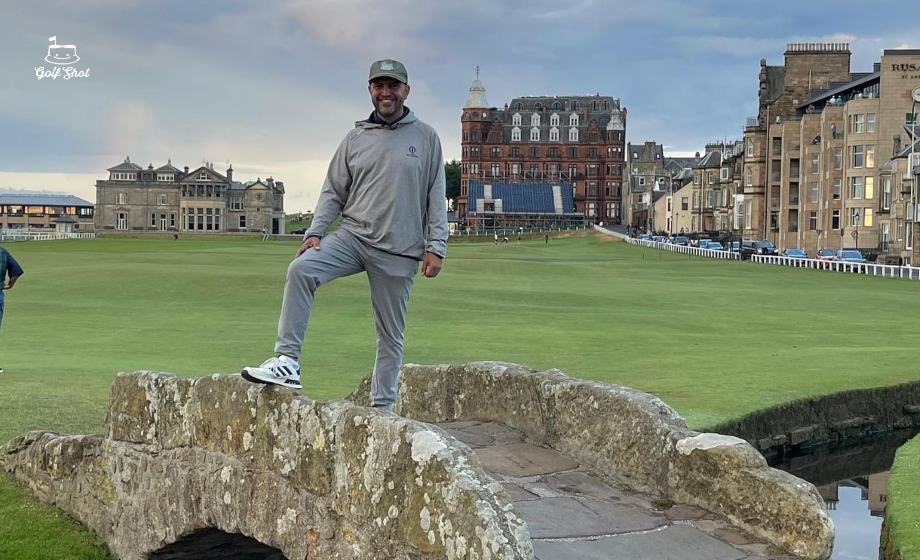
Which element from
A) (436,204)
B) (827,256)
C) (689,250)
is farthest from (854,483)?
(689,250)

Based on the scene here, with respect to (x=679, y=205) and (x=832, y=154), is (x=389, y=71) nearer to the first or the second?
(x=832, y=154)

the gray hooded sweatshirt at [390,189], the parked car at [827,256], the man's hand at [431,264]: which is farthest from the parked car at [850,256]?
the man's hand at [431,264]

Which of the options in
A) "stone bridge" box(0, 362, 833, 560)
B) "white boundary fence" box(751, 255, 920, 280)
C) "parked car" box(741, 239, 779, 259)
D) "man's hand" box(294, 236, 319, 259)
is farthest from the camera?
"parked car" box(741, 239, 779, 259)

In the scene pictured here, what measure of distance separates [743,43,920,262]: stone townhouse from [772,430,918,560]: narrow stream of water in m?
57.5

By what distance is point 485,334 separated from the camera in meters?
27.7

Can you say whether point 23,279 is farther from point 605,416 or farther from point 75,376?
point 605,416

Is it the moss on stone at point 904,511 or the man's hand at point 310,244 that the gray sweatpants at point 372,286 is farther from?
the moss on stone at point 904,511

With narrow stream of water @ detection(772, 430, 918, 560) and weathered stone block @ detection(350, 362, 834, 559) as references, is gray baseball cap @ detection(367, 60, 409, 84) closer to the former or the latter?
weathered stone block @ detection(350, 362, 834, 559)

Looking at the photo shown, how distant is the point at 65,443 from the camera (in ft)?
33.0

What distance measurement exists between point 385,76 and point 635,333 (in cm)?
2154

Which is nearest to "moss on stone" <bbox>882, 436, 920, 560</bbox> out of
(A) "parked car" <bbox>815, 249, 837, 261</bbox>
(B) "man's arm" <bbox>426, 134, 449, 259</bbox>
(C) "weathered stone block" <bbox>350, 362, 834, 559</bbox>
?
(C) "weathered stone block" <bbox>350, 362, 834, 559</bbox>

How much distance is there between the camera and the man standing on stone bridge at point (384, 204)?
8195 millimetres

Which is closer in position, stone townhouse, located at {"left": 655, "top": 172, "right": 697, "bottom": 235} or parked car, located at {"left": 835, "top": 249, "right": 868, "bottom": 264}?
parked car, located at {"left": 835, "top": 249, "right": 868, "bottom": 264}

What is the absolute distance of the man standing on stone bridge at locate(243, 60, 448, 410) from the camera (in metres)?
8.20
